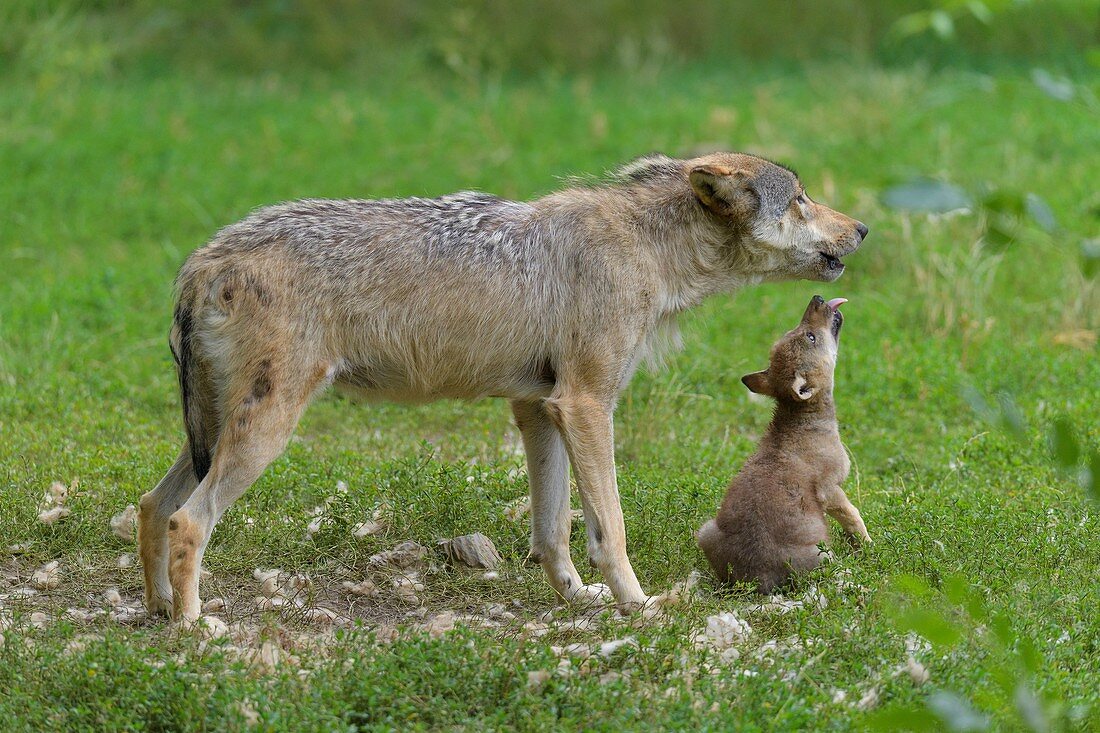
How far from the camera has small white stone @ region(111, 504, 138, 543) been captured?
6.19 m

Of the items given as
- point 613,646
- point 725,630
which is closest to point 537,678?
point 613,646

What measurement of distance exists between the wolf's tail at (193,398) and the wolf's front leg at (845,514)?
2634 millimetres

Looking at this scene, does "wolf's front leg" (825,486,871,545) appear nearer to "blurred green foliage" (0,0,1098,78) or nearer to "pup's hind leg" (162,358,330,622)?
"pup's hind leg" (162,358,330,622)

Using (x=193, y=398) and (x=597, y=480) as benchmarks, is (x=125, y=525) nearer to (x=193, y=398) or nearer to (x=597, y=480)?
(x=193, y=398)

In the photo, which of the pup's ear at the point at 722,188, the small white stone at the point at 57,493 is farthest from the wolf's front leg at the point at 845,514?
the small white stone at the point at 57,493

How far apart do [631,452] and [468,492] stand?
1306mm

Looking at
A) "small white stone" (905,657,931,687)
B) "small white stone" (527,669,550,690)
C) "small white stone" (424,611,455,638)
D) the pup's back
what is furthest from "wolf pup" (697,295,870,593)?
"small white stone" (527,669,550,690)

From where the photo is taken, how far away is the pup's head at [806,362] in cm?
589

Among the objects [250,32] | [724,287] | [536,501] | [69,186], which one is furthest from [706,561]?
[250,32]

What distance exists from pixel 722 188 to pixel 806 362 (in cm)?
87

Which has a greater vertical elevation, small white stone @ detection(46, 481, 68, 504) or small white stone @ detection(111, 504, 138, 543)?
small white stone @ detection(46, 481, 68, 504)

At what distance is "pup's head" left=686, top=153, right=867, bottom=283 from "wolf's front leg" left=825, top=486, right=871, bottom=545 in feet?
3.39

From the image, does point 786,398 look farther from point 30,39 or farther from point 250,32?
point 250,32

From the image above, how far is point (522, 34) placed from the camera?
17203mm
